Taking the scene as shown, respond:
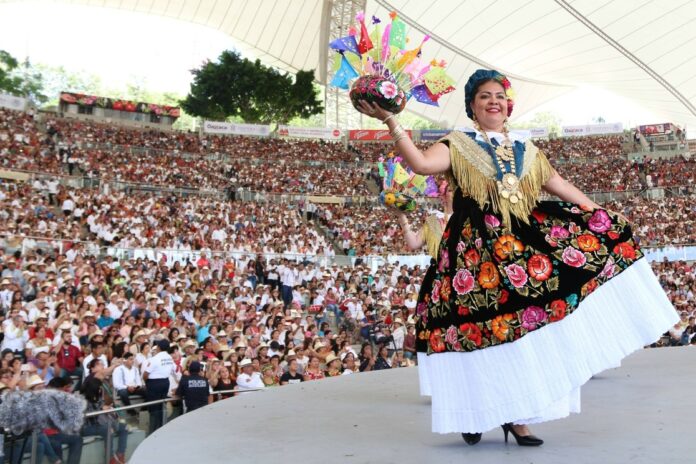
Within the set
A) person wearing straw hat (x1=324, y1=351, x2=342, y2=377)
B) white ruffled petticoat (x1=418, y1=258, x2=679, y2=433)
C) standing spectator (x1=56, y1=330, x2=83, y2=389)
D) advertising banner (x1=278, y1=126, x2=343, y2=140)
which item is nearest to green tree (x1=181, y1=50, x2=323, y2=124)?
advertising banner (x1=278, y1=126, x2=343, y2=140)

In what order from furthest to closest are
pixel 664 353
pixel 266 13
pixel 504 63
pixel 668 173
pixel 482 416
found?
pixel 266 13
pixel 504 63
pixel 668 173
pixel 664 353
pixel 482 416

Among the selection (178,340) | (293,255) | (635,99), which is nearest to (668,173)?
(635,99)

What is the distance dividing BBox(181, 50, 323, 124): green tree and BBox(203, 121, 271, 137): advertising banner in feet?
15.6

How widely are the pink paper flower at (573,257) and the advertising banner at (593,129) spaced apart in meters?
33.0

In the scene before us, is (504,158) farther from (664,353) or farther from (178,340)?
(178,340)

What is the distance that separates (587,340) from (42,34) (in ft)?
213

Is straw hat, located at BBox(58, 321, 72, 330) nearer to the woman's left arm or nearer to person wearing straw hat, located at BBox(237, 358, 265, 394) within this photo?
person wearing straw hat, located at BBox(237, 358, 265, 394)

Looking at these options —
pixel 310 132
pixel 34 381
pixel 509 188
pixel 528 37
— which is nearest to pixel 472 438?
pixel 509 188

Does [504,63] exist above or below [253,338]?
above

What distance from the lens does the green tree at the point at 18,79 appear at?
128 ft

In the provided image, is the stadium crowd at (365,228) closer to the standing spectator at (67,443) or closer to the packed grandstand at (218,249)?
the packed grandstand at (218,249)

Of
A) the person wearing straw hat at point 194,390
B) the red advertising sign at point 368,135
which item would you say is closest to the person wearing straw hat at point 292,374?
the person wearing straw hat at point 194,390

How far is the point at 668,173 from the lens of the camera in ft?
88.9

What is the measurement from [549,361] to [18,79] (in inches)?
1828
